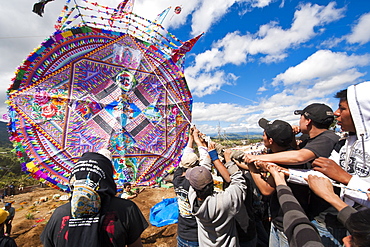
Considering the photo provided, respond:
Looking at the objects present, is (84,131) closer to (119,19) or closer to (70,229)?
(70,229)

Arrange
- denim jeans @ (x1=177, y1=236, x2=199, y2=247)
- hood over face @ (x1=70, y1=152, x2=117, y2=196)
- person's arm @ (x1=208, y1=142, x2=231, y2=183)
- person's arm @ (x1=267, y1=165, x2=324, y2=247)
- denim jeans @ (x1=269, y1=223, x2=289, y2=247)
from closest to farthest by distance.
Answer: person's arm @ (x1=267, y1=165, x2=324, y2=247) < hood over face @ (x1=70, y1=152, x2=117, y2=196) < denim jeans @ (x1=269, y1=223, x2=289, y2=247) < person's arm @ (x1=208, y1=142, x2=231, y2=183) < denim jeans @ (x1=177, y1=236, x2=199, y2=247)

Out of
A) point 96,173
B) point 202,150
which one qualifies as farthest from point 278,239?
point 96,173

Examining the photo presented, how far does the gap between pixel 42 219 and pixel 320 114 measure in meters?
9.12

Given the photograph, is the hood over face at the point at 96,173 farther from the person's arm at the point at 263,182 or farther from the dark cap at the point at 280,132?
the dark cap at the point at 280,132

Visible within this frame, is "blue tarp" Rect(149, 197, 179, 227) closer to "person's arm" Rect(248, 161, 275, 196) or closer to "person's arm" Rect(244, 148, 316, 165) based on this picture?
"person's arm" Rect(248, 161, 275, 196)

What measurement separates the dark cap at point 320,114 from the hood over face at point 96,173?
226cm

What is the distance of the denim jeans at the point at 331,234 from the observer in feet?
5.58

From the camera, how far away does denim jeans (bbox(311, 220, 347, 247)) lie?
170cm

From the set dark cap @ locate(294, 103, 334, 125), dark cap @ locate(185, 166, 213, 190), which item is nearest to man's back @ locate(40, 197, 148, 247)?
dark cap @ locate(185, 166, 213, 190)

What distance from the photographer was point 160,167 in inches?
125

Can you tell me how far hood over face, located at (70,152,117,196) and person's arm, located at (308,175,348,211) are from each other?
66.7 inches

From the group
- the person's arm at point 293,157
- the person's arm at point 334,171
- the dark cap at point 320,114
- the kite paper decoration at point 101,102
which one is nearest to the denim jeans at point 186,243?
the kite paper decoration at point 101,102

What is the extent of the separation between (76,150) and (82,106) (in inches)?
26.2

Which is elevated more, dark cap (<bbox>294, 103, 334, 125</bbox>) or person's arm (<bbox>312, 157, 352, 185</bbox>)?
dark cap (<bbox>294, 103, 334, 125</bbox>)
